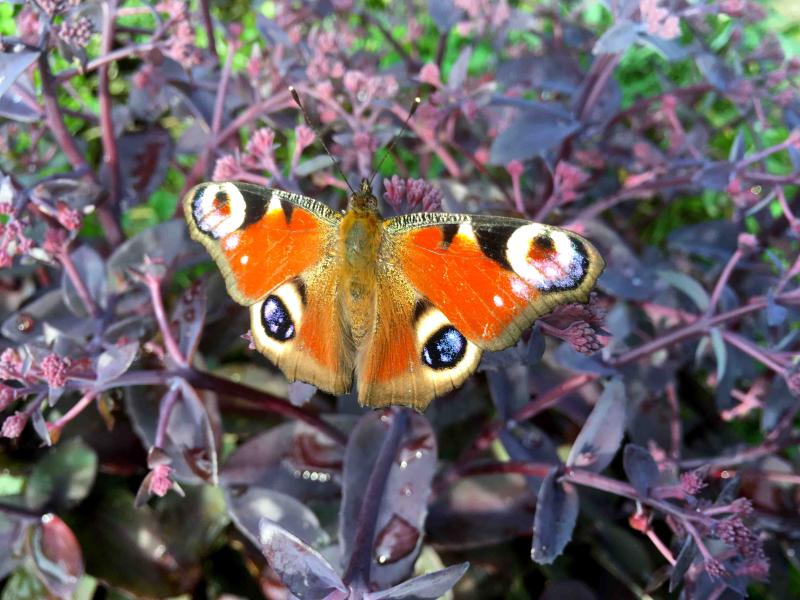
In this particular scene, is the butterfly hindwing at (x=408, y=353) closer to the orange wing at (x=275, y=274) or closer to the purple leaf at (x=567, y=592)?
the orange wing at (x=275, y=274)

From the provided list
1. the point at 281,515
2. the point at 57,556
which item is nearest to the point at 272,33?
the point at 281,515

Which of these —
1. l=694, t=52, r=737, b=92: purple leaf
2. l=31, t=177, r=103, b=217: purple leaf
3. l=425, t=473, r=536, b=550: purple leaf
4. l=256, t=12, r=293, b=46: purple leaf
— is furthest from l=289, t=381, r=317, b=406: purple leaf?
l=694, t=52, r=737, b=92: purple leaf

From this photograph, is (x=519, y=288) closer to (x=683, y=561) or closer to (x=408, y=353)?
(x=408, y=353)

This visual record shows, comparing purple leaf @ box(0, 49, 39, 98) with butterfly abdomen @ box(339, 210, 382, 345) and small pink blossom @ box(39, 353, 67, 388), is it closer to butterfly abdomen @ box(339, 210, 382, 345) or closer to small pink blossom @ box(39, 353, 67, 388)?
small pink blossom @ box(39, 353, 67, 388)

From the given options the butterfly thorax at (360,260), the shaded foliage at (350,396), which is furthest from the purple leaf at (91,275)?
the butterfly thorax at (360,260)

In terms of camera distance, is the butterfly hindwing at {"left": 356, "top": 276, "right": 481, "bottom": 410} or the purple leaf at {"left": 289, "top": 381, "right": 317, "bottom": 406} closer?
the butterfly hindwing at {"left": 356, "top": 276, "right": 481, "bottom": 410}

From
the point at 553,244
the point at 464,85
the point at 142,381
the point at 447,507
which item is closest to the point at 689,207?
the point at 464,85
